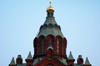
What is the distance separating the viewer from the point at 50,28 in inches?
3031

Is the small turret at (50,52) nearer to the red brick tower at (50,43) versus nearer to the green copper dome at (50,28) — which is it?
the red brick tower at (50,43)

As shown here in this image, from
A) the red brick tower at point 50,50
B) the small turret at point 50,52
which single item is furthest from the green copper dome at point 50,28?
the small turret at point 50,52

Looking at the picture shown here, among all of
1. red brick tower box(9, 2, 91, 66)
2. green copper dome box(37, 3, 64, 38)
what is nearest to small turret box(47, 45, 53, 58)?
red brick tower box(9, 2, 91, 66)

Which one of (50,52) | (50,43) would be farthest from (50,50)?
(50,43)

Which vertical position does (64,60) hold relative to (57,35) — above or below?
below

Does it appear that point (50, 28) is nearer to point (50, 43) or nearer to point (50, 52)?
point (50, 43)

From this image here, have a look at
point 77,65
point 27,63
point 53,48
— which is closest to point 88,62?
point 77,65

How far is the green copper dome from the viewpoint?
75.6m

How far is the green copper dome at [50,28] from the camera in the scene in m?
75.6

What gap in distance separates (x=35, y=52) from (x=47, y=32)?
536 cm

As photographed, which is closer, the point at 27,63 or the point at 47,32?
the point at 27,63

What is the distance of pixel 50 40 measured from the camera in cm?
7462

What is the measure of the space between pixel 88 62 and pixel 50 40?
9.88 meters

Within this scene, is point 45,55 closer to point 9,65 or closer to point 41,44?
point 41,44
